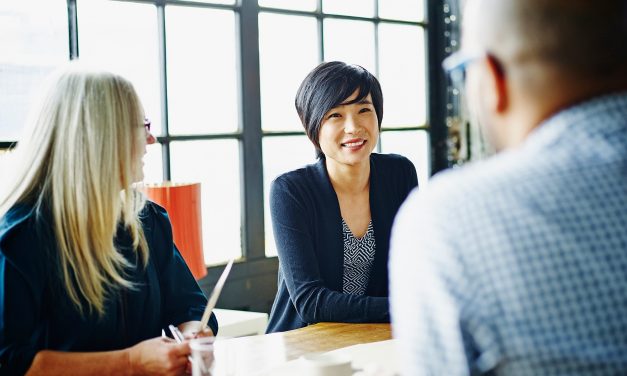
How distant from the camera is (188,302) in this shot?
1.86 m

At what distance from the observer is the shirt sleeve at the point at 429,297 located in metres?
0.77

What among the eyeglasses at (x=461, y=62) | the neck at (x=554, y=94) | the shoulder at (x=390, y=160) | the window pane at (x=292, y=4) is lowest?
the shoulder at (x=390, y=160)

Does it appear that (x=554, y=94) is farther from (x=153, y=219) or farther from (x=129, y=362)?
(x=153, y=219)

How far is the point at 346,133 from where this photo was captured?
7.79ft

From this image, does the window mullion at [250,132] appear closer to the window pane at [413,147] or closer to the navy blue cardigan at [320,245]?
the window pane at [413,147]

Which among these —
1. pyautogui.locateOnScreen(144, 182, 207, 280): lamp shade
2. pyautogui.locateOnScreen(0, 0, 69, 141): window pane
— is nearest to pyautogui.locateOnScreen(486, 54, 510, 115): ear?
pyautogui.locateOnScreen(144, 182, 207, 280): lamp shade

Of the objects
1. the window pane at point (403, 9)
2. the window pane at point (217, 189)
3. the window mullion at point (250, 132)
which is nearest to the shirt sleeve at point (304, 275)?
the window pane at point (217, 189)

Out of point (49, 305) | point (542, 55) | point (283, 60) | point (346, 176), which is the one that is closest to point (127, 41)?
point (283, 60)

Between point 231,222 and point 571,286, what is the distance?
2641 mm

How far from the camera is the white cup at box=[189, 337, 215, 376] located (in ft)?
4.55

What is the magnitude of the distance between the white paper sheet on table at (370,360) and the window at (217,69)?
1232 millimetres

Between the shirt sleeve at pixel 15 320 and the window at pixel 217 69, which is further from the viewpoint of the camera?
the window at pixel 217 69

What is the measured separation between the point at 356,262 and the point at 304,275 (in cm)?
22

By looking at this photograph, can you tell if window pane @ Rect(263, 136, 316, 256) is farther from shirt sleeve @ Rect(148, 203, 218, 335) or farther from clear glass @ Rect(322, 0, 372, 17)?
shirt sleeve @ Rect(148, 203, 218, 335)
